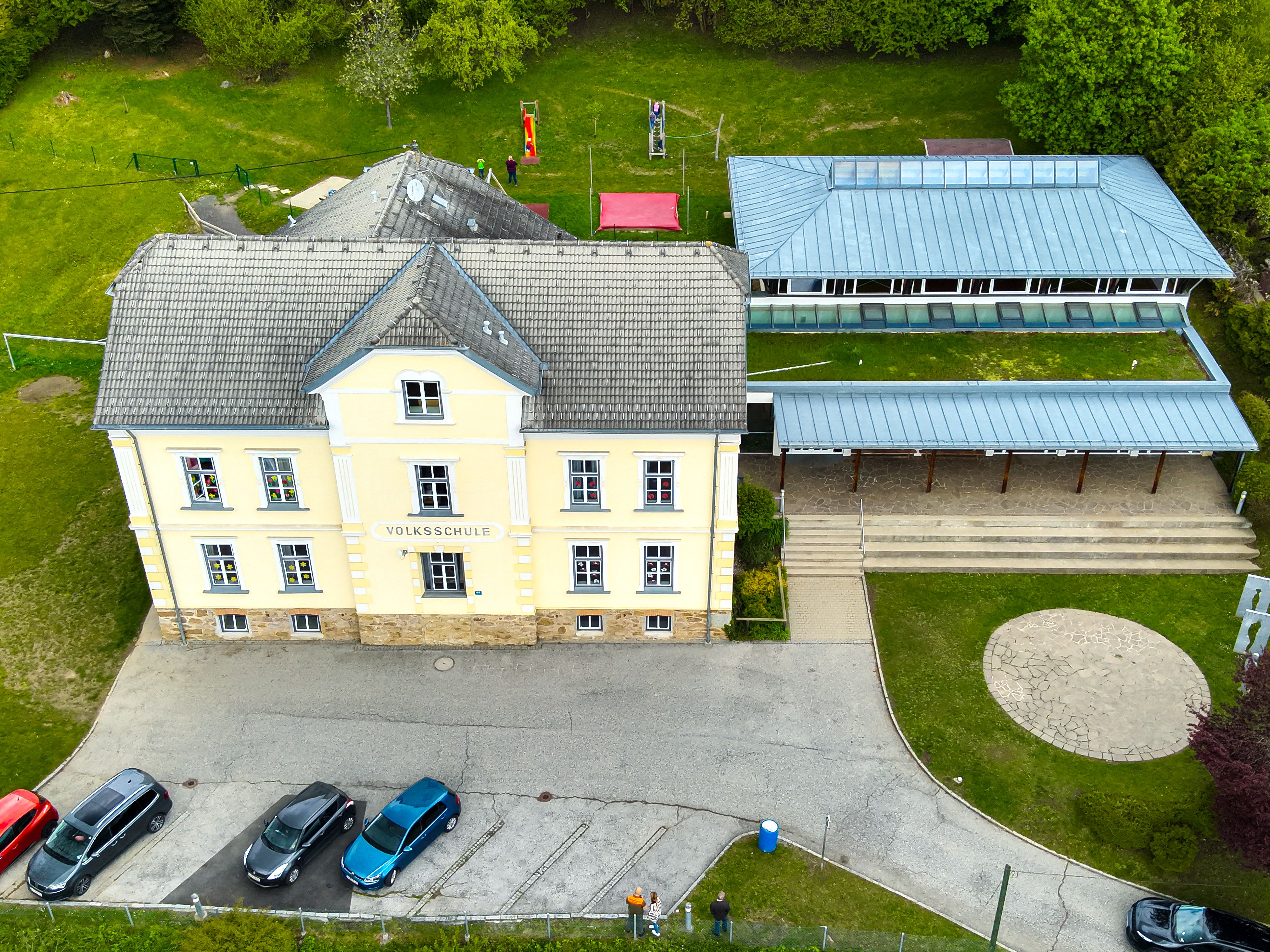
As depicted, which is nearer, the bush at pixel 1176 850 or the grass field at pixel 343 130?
the bush at pixel 1176 850

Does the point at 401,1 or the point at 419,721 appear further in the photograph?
the point at 401,1

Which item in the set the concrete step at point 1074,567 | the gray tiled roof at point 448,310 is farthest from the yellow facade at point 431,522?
the concrete step at point 1074,567

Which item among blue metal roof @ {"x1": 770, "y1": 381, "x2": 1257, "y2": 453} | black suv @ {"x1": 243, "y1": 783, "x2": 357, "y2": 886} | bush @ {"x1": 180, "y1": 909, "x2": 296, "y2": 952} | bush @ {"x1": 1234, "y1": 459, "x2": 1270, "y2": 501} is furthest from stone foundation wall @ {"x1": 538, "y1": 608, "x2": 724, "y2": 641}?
bush @ {"x1": 1234, "y1": 459, "x2": 1270, "y2": 501}

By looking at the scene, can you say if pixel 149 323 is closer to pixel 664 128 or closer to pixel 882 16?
pixel 664 128

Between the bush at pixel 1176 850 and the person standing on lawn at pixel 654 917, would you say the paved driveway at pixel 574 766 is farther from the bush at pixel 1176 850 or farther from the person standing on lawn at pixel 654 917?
the bush at pixel 1176 850

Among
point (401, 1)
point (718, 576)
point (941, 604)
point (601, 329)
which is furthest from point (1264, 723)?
point (401, 1)

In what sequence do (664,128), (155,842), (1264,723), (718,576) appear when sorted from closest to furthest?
(1264,723)
(155,842)
(718,576)
(664,128)

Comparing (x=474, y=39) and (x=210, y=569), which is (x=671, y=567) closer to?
(x=210, y=569)
